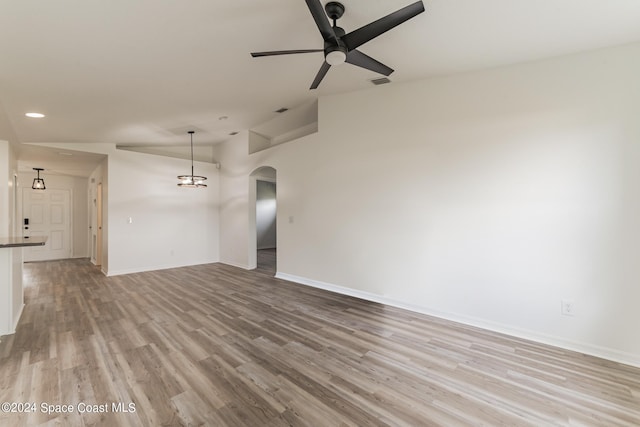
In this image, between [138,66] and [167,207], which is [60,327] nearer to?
[138,66]

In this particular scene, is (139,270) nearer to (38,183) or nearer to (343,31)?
(38,183)

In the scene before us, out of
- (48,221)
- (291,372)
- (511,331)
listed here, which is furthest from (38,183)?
(511,331)

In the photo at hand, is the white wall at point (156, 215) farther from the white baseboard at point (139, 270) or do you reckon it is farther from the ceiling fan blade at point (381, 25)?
the ceiling fan blade at point (381, 25)

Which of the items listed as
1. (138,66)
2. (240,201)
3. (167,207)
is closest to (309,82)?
(138,66)

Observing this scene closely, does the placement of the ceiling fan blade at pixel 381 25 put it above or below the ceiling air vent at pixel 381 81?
below

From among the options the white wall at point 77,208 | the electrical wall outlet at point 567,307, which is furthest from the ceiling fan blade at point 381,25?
the white wall at point 77,208

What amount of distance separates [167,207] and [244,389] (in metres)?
5.47

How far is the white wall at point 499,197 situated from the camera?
7.99ft

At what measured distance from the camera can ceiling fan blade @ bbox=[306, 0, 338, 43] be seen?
159cm

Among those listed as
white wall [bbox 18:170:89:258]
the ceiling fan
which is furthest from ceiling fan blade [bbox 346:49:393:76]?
white wall [bbox 18:170:89:258]

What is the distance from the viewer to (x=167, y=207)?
6281 mm

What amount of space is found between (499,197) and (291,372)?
2.80m

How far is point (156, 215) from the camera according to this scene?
6.11 metres

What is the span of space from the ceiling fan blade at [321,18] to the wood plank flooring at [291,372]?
2563mm
